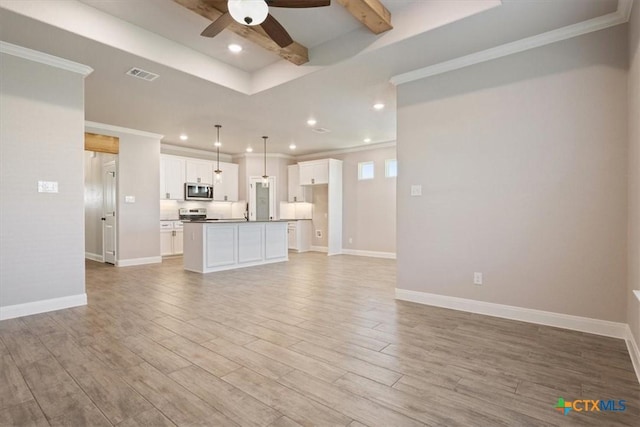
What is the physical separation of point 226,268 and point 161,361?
12.3ft

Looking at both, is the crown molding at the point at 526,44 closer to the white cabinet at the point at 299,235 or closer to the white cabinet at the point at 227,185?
the white cabinet at the point at 299,235

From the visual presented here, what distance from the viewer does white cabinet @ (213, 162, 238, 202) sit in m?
8.79

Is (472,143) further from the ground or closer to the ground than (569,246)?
further from the ground

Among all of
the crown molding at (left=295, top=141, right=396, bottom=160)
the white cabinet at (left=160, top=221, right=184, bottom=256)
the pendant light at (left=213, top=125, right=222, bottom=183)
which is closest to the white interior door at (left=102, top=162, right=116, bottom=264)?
the white cabinet at (left=160, top=221, right=184, bottom=256)

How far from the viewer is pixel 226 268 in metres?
6.00

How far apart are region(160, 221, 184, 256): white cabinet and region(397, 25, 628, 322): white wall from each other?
593 centimetres

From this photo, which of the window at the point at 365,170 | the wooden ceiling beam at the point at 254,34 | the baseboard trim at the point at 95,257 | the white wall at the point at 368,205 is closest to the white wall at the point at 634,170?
the wooden ceiling beam at the point at 254,34

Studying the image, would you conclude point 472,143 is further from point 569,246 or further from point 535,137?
point 569,246

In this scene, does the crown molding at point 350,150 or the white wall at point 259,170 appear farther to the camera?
the white wall at point 259,170

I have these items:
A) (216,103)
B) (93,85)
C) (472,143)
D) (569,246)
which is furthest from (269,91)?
(569,246)

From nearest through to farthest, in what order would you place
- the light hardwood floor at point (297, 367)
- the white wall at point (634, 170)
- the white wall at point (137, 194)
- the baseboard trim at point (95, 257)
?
the light hardwood floor at point (297, 367), the white wall at point (634, 170), the white wall at point (137, 194), the baseboard trim at point (95, 257)

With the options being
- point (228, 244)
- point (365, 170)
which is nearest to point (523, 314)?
point (228, 244)

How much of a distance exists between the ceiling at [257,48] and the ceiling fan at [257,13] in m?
0.59

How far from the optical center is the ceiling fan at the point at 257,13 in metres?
2.11
